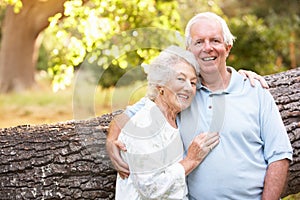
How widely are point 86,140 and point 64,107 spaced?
8895mm

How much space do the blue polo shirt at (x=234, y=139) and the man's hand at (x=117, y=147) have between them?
2.6 inches

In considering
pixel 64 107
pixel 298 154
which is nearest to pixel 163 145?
pixel 298 154

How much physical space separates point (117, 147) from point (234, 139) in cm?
53

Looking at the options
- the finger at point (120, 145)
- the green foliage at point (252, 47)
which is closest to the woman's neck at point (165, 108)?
the finger at point (120, 145)

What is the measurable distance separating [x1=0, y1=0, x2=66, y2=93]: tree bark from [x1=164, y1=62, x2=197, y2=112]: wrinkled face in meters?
8.40

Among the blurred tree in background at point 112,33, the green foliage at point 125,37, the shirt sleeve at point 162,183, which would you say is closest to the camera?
the shirt sleeve at point 162,183

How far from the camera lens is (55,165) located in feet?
9.07

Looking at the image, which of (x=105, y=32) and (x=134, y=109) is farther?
(x=105, y=32)

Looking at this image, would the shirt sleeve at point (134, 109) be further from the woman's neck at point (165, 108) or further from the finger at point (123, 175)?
the finger at point (123, 175)

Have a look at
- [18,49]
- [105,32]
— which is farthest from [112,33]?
[18,49]

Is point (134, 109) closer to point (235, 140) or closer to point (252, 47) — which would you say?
point (235, 140)

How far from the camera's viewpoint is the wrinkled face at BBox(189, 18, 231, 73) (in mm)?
2643

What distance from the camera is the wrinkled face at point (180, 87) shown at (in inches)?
97.3

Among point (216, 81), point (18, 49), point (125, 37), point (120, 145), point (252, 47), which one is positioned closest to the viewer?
point (120, 145)
